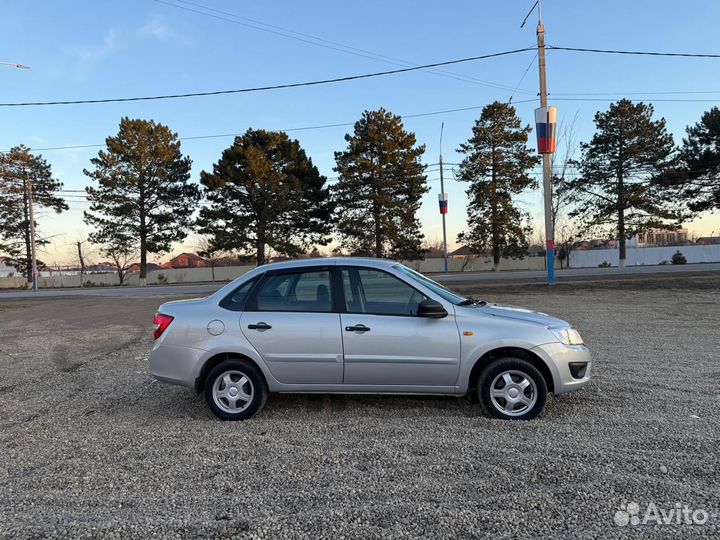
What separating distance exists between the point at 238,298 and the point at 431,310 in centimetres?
194

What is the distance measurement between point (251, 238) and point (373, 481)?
38699 millimetres

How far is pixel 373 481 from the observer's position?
3.43 metres

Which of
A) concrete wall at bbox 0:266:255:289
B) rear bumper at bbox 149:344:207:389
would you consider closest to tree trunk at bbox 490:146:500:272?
concrete wall at bbox 0:266:255:289

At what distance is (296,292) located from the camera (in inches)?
196

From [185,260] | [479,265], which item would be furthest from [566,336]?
[185,260]

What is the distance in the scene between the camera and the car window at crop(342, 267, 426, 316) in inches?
190

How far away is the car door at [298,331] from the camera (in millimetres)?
4758

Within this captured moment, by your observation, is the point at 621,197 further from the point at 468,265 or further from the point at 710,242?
the point at 710,242

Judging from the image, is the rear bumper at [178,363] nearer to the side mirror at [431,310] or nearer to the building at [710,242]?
the side mirror at [431,310]

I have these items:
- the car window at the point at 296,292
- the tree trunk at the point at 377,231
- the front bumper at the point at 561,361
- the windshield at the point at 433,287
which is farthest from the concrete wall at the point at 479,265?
the front bumper at the point at 561,361

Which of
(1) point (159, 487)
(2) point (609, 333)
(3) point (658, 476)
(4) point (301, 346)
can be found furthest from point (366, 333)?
(2) point (609, 333)

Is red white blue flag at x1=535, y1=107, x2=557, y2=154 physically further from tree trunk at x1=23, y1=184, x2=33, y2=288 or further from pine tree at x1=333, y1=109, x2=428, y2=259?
tree trunk at x1=23, y1=184, x2=33, y2=288

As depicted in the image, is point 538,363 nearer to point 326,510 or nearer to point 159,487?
point 326,510

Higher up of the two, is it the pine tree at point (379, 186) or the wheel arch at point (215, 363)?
the pine tree at point (379, 186)
